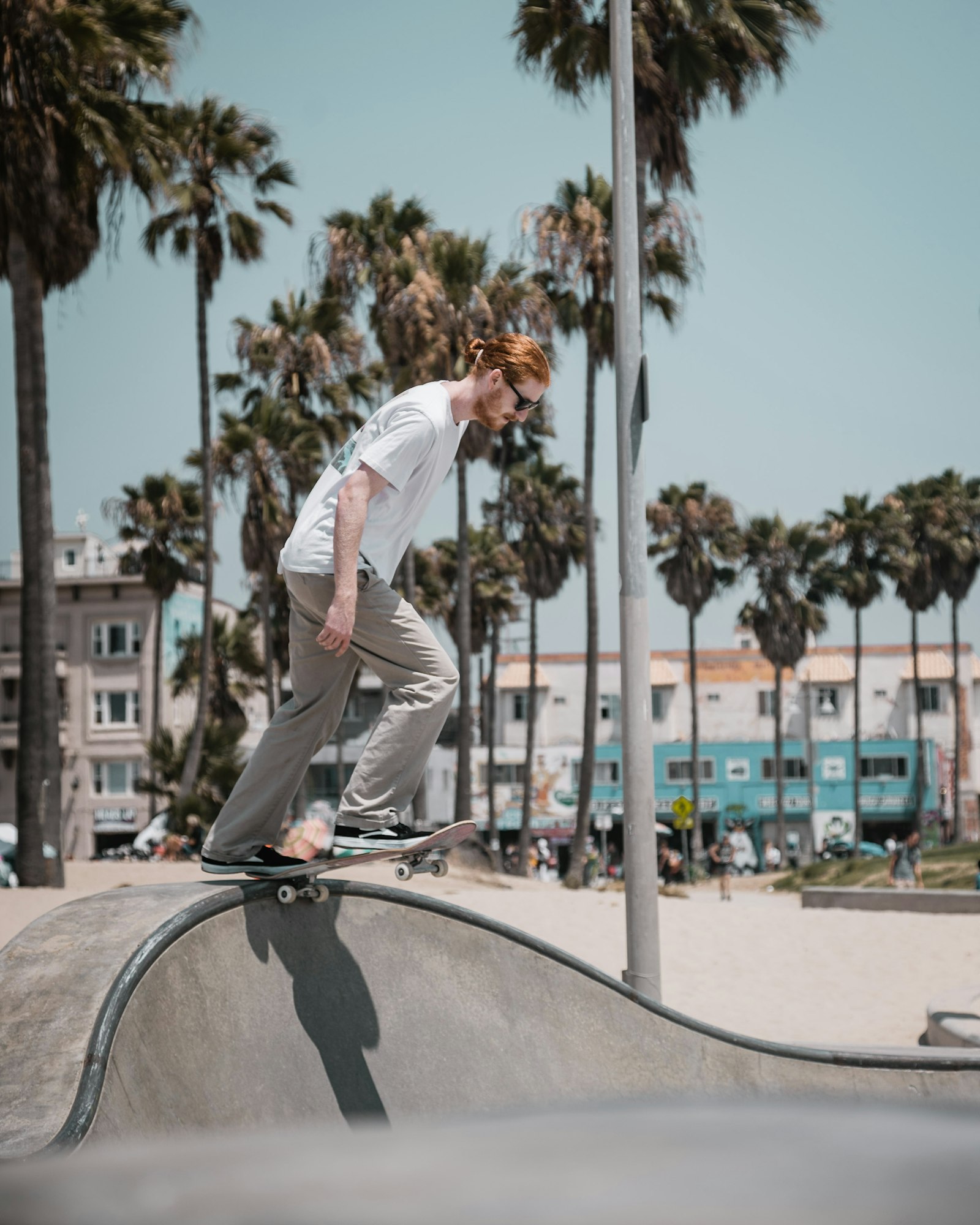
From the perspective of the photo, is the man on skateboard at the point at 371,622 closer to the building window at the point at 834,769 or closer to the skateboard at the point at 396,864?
the skateboard at the point at 396,864

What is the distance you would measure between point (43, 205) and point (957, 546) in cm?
4212

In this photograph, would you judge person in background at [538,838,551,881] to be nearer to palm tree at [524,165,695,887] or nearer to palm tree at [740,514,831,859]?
palm tree at [740,514,831,859]

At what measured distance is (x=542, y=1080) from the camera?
4.65 m

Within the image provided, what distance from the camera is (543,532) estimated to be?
39.6m

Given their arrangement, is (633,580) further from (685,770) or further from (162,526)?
(685,770)

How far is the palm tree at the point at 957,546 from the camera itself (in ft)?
162

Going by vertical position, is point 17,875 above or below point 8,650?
below

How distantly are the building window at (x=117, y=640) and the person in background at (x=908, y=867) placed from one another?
1305 inches

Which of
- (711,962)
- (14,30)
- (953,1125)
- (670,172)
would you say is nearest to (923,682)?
(670,172)

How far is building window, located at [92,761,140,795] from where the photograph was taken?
49500 mm

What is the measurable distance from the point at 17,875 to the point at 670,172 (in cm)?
1549

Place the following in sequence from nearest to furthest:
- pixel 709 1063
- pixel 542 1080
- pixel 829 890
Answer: pixel 542 1080
pixel 709 1063
pixel 829 890

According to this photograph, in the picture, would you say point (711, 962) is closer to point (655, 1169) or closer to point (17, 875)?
point (17, 875)

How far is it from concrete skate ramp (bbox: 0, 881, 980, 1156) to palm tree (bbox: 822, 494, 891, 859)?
148ft
